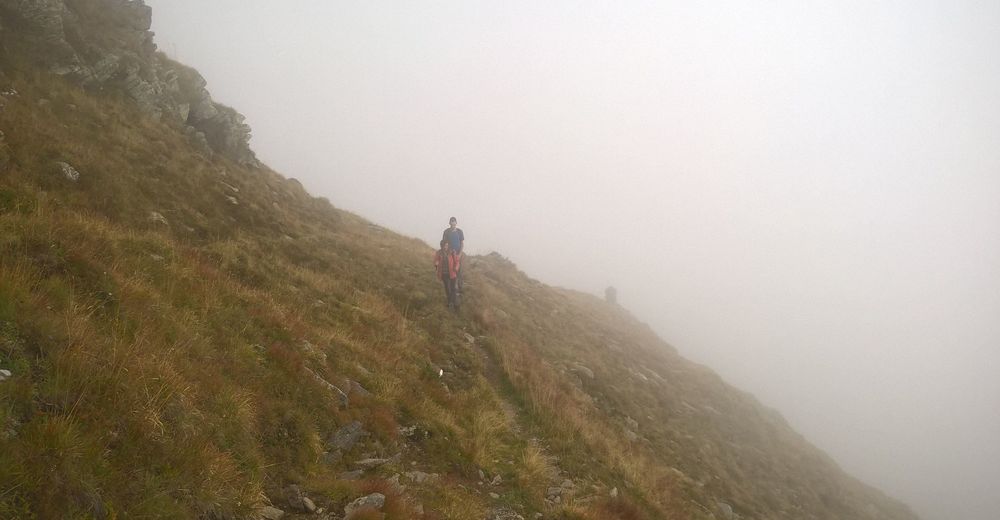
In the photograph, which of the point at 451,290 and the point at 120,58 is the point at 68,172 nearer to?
the point at 120,58

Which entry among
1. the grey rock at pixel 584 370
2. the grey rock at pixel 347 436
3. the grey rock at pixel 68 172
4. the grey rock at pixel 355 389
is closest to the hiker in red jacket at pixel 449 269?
the grey rock at pixel 584 370

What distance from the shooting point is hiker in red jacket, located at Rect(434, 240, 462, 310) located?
1869 centimetres

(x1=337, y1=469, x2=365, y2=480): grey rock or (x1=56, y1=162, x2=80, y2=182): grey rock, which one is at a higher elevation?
(x1=56, y1=162, x2=80, y2=182): grey rock

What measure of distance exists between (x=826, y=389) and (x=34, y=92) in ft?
658

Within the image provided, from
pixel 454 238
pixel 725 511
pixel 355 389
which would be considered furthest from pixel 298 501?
pixel 725 511

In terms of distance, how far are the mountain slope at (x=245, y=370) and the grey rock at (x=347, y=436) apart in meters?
0.03

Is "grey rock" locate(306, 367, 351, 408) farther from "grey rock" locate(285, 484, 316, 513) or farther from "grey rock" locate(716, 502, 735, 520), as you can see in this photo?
"grey rock" locate(716, 502, 735, 520)

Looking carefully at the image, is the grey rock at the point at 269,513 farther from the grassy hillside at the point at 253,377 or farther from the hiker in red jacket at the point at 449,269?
the hiker in red jacket at the point at 449,269

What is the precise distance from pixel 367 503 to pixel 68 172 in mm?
12055

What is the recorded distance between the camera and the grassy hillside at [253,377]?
16.3ft

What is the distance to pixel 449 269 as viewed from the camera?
18.7 meters

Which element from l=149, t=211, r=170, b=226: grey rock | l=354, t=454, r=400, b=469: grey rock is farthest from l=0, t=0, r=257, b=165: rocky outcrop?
l=354, t=454, r=400, b=469: grey rock

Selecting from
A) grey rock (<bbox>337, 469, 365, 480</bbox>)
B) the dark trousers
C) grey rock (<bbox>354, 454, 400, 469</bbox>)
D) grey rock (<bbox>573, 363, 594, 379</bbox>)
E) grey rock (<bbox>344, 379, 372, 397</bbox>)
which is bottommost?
grey rock (<bbox>337, 469, 365, 480</bbox>)

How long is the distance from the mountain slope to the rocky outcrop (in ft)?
0.48
